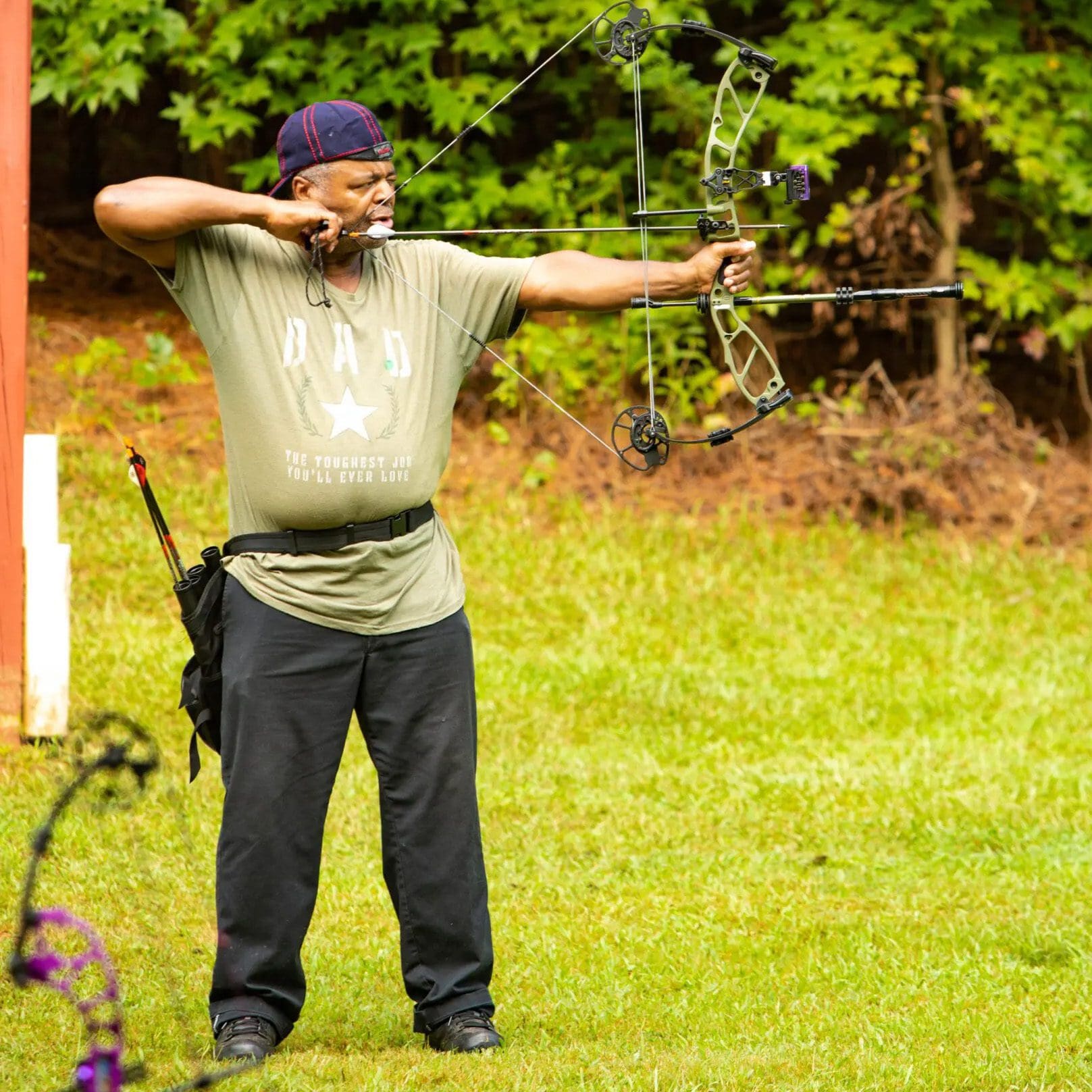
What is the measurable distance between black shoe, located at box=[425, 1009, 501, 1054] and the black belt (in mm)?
1052

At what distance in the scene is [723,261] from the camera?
3557 millimetres

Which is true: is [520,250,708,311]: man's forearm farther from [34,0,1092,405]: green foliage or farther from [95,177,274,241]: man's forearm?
[34,0,1092,405]: green foliage

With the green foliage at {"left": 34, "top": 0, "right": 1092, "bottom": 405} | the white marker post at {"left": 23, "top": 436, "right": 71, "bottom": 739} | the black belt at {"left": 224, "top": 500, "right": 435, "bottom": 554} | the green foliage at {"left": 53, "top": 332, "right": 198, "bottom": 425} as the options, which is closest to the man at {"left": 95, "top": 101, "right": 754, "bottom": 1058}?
the black belt at {"left": 224, "top": 500, "right": 435, "bottom": 554}

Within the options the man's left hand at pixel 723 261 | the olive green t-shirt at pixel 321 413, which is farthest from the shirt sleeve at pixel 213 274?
the man's left hand at pixel 723 261

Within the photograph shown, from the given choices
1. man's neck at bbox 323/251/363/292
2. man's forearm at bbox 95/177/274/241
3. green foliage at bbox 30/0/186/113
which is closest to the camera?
man's forearm at bbox 95/177/274/241

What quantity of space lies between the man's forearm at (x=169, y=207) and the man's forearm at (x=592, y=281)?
0.64m

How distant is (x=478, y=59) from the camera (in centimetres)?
991

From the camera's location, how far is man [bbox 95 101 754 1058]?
3383mm

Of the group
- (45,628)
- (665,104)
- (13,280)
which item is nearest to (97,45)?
(665,104)

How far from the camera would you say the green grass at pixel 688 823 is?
373cm

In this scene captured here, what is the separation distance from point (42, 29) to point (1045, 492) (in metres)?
6.27

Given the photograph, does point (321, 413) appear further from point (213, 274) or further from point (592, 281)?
point (592, 281)

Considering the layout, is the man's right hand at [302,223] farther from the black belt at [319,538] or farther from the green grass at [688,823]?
the green grass at [688,823]

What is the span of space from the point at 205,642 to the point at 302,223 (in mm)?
909
